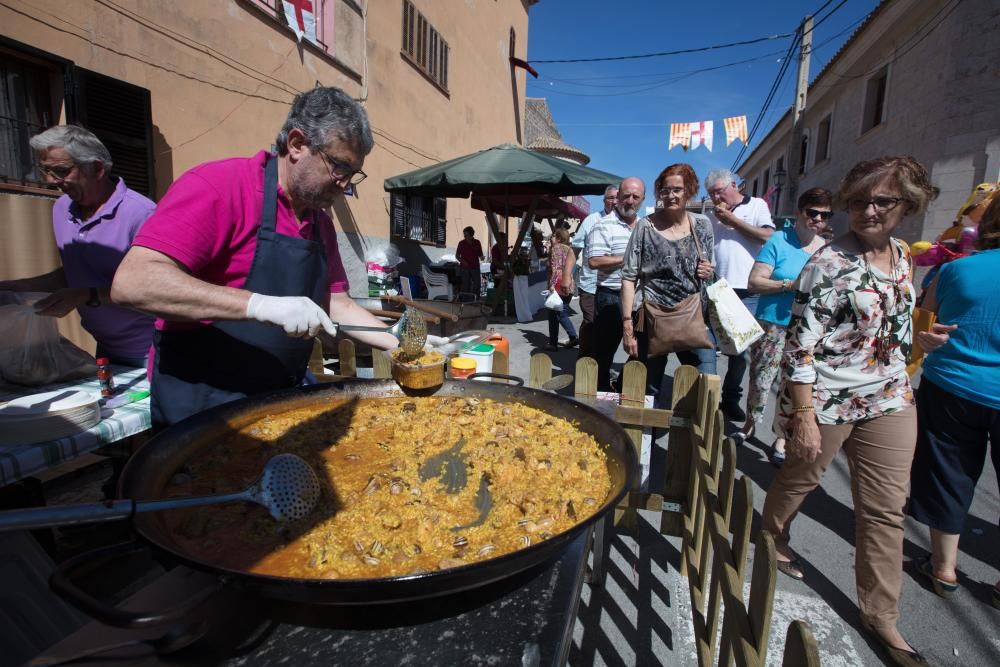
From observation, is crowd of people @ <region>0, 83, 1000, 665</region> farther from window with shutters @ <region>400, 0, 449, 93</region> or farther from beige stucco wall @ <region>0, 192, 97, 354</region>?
window with shutters @ <region>400, 0, 449, 93</region>

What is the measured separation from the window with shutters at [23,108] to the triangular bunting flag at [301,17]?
141 inches

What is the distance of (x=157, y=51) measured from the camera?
5020 mm

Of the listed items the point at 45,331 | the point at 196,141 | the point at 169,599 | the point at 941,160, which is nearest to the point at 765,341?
the point at 169,599

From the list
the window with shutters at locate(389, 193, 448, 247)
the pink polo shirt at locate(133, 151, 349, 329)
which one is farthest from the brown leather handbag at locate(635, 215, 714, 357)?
the window with shutters at locate(389, 193, 448, 247)

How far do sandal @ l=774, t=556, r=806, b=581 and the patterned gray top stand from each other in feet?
5.78

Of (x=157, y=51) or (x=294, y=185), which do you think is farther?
(x=157, y=51)

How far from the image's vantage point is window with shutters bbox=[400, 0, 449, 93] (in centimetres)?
1028

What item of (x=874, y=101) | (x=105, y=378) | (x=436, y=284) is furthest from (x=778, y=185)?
(x=105, y=378)

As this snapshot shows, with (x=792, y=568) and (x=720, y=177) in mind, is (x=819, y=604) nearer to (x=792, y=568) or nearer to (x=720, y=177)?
(x=792, y=568)

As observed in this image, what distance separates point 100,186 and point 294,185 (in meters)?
1.75

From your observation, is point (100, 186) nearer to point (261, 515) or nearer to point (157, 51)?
point (261, 515)

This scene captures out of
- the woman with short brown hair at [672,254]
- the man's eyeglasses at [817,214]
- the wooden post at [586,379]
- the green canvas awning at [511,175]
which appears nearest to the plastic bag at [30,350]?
the wooden post at [586,379]

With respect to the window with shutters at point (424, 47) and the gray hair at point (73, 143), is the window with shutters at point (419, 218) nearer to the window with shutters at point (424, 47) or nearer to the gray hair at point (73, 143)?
the window with shutters at point (424, 47)

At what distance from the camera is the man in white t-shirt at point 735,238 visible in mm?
4527
